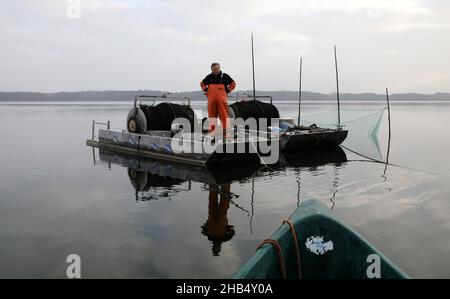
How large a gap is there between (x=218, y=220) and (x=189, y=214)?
2.76 ft

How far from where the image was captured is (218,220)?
8.55m

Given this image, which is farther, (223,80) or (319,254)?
(223,80)

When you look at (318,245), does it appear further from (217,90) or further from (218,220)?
(217,90)

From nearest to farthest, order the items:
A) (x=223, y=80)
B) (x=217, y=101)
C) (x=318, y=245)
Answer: (x=318, y=245) → (x=223, y=80) → (x=217, y=101)

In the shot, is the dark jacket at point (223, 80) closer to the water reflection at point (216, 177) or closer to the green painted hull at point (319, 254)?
the water reflection at point (216, 177)

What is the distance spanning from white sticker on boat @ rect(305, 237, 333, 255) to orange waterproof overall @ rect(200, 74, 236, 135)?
9.24 metres

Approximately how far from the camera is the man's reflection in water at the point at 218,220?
732 centimetres

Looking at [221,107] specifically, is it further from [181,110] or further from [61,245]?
[61,245]

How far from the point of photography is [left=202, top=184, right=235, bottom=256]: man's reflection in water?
288 inches

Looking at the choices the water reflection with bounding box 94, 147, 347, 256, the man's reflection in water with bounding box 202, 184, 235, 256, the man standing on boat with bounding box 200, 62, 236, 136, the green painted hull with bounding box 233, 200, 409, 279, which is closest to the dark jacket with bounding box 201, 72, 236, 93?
the man standing on boat with bounding box 200, 62, 236, 136

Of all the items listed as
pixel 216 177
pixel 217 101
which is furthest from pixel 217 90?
pixel 216 177

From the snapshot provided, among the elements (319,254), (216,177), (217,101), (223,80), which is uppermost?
(223,80)

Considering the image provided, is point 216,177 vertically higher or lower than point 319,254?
lower

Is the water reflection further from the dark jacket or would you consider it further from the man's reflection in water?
the dark jacket
